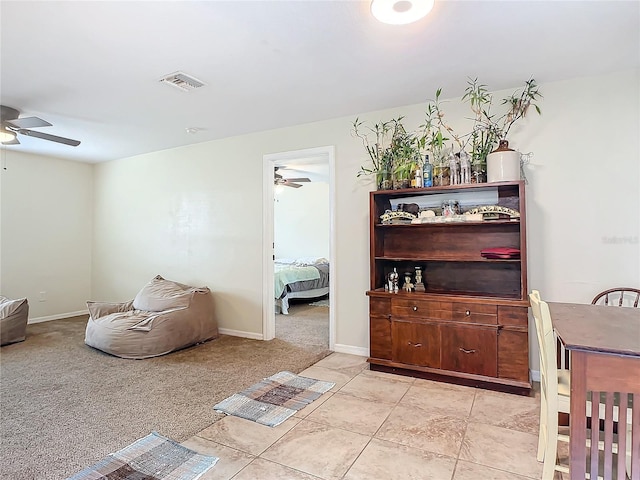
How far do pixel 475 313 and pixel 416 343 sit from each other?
53 centimetres

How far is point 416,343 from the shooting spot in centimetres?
304

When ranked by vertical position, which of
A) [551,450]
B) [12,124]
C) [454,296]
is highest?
[12,124]

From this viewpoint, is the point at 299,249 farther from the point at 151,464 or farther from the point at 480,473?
the point at 480,473

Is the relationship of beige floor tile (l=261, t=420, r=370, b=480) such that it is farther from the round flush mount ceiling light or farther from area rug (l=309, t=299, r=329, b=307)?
area rug (l=309, t=299, r=329, b=307)

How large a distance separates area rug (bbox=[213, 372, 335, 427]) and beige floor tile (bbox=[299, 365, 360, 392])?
0.22 feet

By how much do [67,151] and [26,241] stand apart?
1412 millimetres

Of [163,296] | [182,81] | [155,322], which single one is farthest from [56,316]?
[182,81]

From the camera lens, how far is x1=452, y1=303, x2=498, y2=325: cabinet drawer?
9.10ft

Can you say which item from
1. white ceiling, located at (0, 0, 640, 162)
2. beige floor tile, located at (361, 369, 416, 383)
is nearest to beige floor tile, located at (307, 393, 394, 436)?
beige floor tile, located at (361, 369, 416, 383)

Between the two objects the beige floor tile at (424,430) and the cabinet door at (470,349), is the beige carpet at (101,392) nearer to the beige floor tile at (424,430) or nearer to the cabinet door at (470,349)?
the beige floor tile at (424,430)

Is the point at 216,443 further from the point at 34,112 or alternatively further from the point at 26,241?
the point at 26,241

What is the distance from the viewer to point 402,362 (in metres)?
3.09

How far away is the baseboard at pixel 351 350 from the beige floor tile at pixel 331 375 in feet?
1.37

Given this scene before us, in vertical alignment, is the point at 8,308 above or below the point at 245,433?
above
